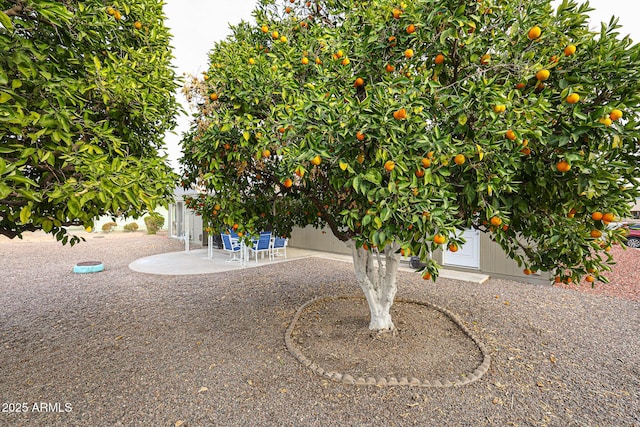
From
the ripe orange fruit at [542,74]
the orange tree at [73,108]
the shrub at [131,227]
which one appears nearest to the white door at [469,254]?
the ripe orange fruit at [542,74]

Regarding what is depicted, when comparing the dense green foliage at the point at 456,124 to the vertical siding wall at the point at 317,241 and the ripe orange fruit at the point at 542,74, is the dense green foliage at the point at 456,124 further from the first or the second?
the vertical siding wall at the point at 317,241

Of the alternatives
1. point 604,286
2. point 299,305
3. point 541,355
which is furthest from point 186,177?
point 604,286

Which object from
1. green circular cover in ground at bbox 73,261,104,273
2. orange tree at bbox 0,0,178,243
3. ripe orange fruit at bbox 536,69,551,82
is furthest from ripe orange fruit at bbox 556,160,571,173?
green circular cover in ground at bbox 73,261,104,273

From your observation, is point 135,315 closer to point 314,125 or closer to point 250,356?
point 250,356

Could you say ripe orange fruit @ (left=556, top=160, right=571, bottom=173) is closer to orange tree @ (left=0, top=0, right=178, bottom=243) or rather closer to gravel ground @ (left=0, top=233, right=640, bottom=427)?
gravel ground @ (left=0, top=233, right=640, bottom=427)

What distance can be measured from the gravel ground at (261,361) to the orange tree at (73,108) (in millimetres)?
1597

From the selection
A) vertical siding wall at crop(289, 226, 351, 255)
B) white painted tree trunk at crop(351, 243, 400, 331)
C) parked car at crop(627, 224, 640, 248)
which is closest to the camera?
white painted tree trunk at crop(351, 243, 400, 331)

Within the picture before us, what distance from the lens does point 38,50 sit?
77.4 inches

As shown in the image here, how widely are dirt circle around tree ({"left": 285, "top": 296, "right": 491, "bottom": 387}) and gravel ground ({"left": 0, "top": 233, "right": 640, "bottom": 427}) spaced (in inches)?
4.6

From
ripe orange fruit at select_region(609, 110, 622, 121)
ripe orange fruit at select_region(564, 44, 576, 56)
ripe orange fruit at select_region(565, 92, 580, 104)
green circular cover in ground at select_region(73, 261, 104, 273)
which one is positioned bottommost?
green circular cover in ground at select_region(73, 261, 104, 273)

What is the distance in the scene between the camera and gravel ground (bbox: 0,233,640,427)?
2.64 meters

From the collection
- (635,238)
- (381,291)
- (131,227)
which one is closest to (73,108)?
(381,291)

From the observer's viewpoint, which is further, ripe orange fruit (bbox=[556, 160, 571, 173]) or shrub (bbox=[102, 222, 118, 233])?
shrub (bbox=[102, 222, 118, 233])

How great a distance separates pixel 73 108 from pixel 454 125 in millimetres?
2761
